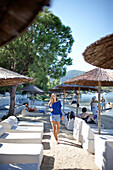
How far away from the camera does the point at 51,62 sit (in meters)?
12.7

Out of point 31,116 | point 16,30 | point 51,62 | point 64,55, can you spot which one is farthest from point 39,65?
point 16,30

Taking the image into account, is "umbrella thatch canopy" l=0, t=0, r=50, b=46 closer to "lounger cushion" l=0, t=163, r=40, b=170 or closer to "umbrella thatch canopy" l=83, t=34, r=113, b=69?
"umbrella thatch canopy" l=83, t=34, r=113, b=69

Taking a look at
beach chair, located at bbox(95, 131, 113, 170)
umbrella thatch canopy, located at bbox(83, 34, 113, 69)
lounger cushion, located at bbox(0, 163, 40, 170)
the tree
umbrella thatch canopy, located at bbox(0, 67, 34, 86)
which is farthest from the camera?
the tree

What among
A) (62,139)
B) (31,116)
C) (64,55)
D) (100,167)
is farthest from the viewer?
(64,55)

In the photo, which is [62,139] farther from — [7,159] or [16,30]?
[16,30]

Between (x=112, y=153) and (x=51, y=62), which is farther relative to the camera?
(x=51, y=62)

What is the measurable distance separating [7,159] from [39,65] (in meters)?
9.57

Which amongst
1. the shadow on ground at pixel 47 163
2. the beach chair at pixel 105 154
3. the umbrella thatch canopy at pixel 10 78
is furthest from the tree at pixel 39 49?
the beach chair at pixel 105 154

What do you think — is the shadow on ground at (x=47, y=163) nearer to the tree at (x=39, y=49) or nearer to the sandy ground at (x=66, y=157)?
the sandy ground at (x=66, y=157)

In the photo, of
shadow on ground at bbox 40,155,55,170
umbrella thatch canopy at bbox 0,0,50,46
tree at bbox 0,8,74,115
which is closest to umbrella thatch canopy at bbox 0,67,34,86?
shadow on ground at bbox 40,155,55,170

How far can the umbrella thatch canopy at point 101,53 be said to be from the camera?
2261 mm

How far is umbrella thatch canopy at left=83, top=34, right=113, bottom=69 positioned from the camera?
7.42 feet

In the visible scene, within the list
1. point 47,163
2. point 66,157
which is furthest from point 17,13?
point 66,157

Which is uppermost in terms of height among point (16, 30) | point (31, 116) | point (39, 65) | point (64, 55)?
point (64, 55)
